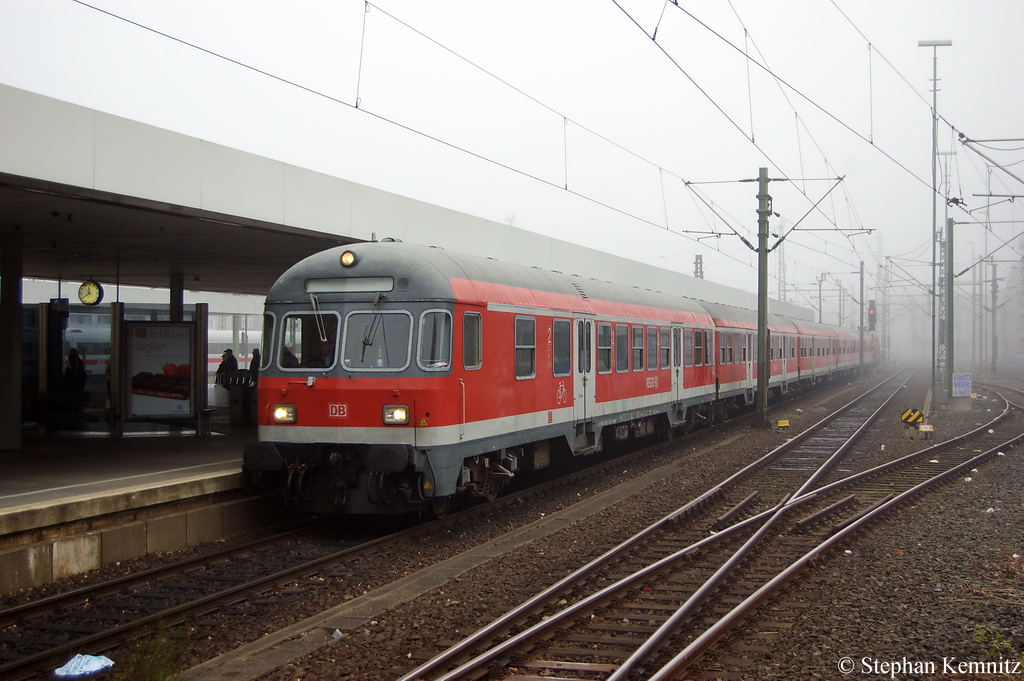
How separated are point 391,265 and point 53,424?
985 centimetres

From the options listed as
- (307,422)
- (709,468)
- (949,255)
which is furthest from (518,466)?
(949,255)

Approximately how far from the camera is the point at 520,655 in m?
6.27

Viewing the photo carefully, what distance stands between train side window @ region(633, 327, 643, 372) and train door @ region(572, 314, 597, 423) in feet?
7.39

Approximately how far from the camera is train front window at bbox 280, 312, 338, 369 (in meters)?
10.1

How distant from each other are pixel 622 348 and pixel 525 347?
4.26 meters

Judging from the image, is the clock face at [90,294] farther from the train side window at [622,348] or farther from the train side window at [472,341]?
the train side window at [472,341]

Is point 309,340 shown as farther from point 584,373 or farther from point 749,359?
point 749,359

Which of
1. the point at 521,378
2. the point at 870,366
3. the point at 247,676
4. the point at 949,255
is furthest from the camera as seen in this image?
the point at 870,366

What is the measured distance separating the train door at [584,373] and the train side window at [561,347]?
0.25 meters

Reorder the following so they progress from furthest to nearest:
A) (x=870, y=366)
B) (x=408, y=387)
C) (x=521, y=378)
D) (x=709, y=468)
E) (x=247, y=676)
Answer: (x=870, y=366), (x=709, y=468), (x=521, y=378), (x=408, y=387), (x=247, y=676)

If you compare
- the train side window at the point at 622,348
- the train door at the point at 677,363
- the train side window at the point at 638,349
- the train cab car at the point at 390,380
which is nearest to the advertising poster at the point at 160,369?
the train cab car at the point at 390,380

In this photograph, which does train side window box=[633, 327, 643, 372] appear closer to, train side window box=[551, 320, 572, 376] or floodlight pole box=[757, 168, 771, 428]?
→ train side window box=[551, 320, 572, 376]

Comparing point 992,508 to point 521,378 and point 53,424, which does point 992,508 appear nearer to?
point 521,378

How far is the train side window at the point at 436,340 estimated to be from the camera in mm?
9727
